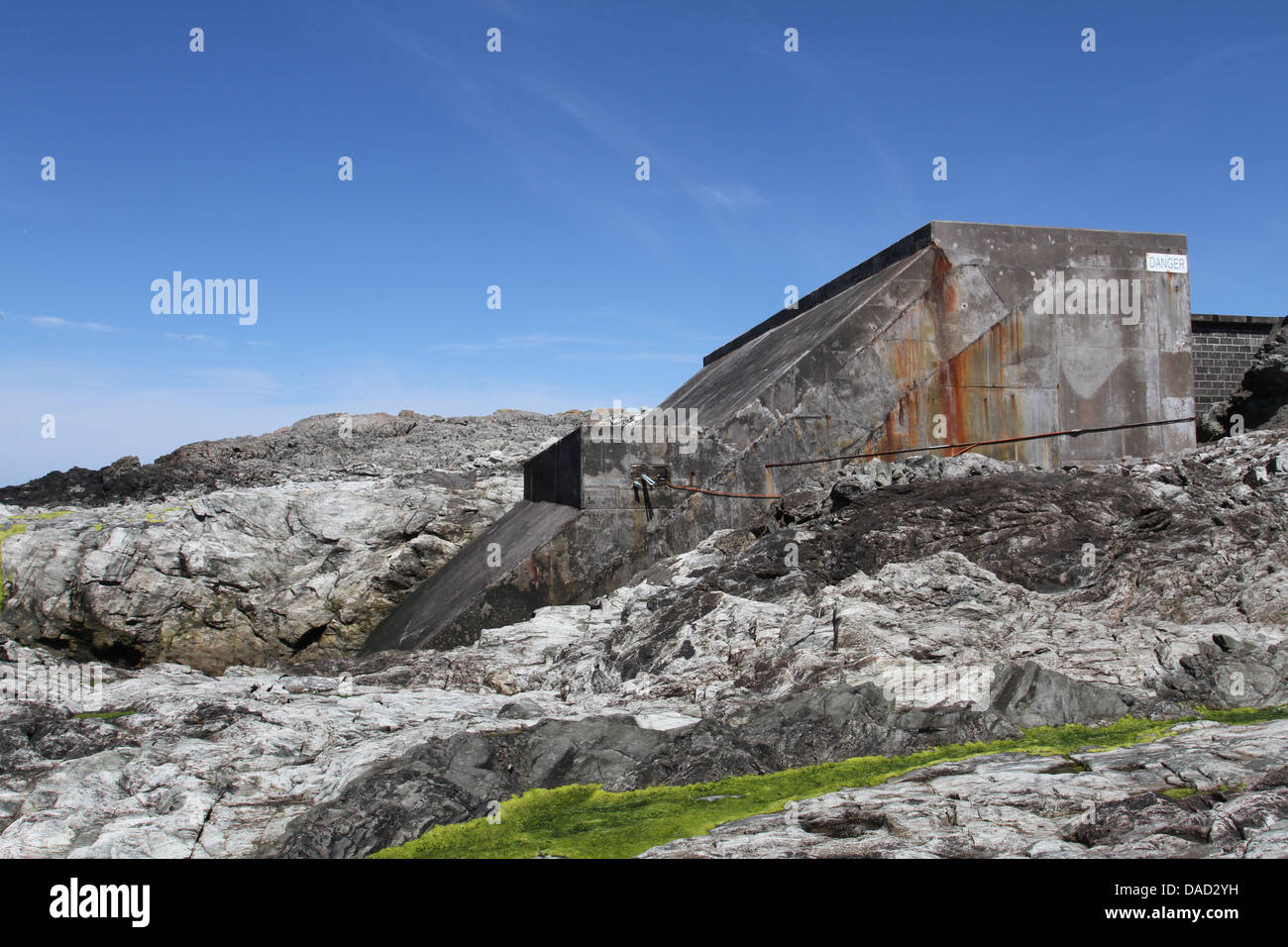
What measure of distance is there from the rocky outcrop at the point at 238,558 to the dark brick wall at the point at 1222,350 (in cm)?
964

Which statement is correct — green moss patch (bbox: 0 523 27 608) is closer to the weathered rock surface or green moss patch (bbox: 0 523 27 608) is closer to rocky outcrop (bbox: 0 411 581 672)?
rocky outcrop (bbox: 0 411 581 672)

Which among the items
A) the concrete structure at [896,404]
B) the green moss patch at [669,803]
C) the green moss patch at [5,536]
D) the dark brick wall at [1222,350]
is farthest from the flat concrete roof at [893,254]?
the green moss patch at [5,536]

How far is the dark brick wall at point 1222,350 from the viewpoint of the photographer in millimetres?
13688

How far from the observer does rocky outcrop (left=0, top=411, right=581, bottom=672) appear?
446 inches

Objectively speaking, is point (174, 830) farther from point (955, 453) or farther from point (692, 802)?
point (955, 453)

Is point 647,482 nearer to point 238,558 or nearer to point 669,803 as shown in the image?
point 669,803

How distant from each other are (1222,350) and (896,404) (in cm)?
672

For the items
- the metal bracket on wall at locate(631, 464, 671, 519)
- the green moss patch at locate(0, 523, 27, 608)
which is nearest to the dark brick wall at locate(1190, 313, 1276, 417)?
the metal bracket on wall at locate(631, 464, 671, 519)

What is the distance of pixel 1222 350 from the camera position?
45.1 feet

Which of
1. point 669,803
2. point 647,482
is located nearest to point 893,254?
point 647,482

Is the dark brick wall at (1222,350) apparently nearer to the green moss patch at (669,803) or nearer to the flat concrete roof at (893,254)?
the flat concrete roof at (893,254)

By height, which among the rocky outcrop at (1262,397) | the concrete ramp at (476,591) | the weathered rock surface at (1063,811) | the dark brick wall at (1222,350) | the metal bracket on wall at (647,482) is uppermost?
the dark brick wall at (1222,350)
